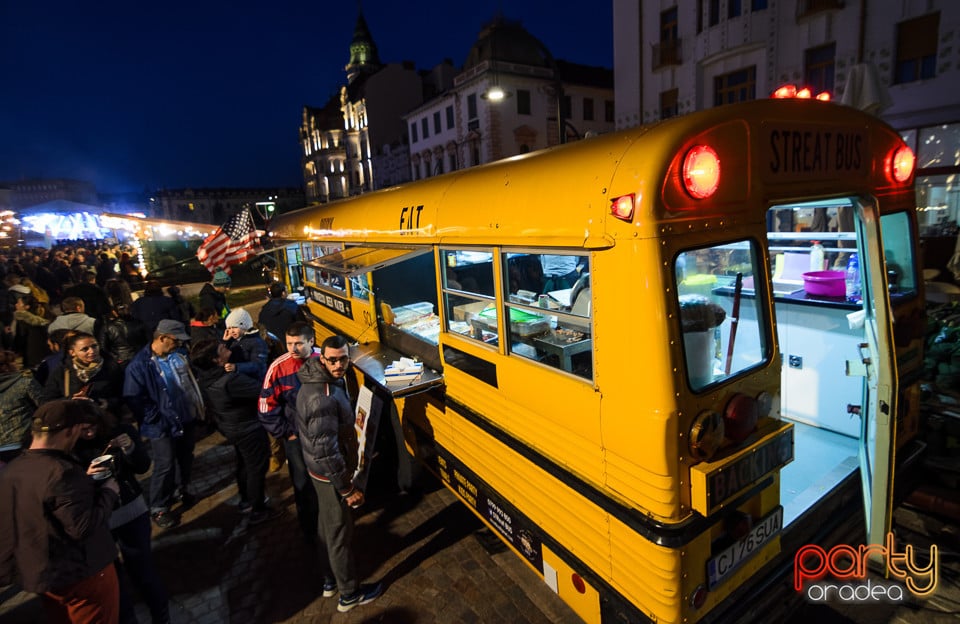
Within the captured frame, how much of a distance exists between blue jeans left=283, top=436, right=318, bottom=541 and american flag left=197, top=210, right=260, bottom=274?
6.65 metres

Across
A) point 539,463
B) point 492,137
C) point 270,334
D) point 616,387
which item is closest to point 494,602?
point 539,463

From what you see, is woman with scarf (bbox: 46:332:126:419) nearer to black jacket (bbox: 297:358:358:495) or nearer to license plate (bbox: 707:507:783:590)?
black jacket (bbox: 297:358:358:495)

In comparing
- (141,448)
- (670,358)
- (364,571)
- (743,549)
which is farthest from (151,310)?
(743,549)

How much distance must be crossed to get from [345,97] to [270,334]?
6023cm

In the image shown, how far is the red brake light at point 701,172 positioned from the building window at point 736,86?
54.6ft

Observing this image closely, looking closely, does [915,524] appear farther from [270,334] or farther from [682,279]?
[270,334]

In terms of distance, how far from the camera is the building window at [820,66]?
1431cm

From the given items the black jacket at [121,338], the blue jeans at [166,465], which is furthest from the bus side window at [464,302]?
the black jacket at [121,338]

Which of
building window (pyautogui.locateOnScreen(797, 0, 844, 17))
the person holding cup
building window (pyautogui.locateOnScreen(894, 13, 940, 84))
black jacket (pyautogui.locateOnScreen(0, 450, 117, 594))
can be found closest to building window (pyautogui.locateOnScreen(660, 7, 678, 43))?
building window (pyautogui.locateOnScreen(797, 0, 844, 17))

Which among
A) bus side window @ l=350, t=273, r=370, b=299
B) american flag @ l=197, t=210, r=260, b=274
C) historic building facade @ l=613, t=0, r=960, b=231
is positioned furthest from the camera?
historic building facade @ l=613, t=0, r=960, b=231

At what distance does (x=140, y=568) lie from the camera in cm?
321

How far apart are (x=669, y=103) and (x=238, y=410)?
19.8m

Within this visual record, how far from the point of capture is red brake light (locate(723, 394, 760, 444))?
7.43 ft

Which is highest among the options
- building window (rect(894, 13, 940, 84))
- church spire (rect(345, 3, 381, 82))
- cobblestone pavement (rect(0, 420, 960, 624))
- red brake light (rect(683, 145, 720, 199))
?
church spire (rect(345, 3, 381, 82))
